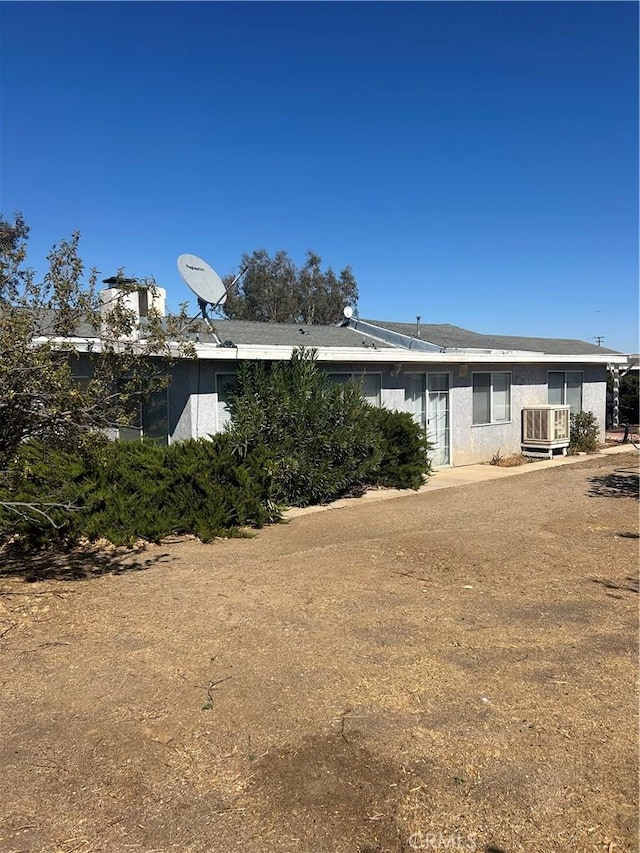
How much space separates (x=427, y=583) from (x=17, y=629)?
360cm

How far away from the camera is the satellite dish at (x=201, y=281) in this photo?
11766mm

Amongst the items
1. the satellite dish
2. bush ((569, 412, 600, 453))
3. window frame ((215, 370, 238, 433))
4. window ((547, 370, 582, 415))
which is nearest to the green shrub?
window frame ((215, 370, 238, 433))

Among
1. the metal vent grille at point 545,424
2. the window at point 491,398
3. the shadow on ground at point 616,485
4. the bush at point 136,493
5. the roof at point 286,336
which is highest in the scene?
the roof at point 286,336

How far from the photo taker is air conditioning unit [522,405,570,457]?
55.3 feet

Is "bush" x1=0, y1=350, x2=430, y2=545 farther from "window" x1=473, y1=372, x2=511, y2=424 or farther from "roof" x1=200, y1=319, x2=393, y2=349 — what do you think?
"window" x1=473, y1=372, x2=511, y2=424

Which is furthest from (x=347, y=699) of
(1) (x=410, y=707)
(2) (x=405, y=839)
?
(2) (x=405, y=839)

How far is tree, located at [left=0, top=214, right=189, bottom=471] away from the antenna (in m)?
5.12

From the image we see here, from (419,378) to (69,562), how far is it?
9304 mm

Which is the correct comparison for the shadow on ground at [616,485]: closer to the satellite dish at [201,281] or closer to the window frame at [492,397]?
the window frame at [492,397]

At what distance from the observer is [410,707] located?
4.05m

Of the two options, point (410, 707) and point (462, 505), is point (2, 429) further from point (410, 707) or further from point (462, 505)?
point (462, 505)

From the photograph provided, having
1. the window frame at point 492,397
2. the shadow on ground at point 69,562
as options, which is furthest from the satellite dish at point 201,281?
the window frame at point 492,397

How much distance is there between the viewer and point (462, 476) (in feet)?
47.3

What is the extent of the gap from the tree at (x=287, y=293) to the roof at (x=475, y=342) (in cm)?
2387
